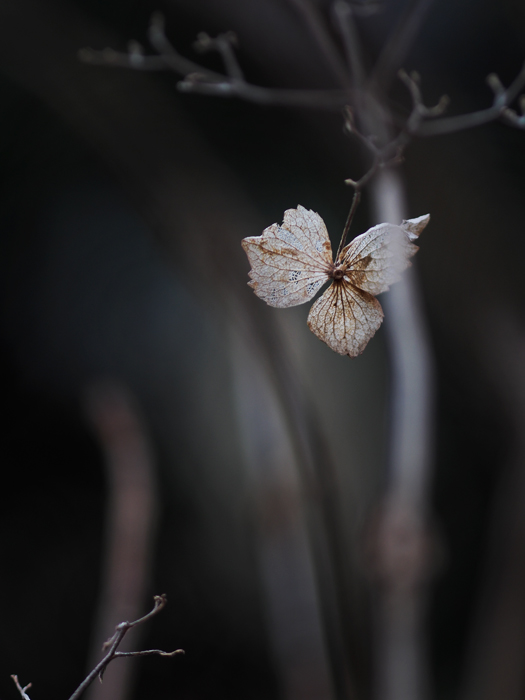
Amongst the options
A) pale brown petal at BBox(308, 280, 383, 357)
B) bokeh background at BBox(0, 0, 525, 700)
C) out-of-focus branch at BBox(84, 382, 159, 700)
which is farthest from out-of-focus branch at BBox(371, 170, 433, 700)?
pale brown petal at BBox(308, 280, 383, 357)

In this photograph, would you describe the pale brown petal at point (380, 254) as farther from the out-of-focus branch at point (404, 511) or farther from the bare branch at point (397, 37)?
the out-of-focus branch at point (404, 511)

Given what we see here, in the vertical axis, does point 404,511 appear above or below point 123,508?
below

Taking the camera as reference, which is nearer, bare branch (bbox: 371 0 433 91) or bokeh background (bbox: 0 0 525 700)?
bare branch (bbox: 371 0 433 91)

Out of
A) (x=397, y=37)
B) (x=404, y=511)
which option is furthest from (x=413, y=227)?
(x=404, y=511)

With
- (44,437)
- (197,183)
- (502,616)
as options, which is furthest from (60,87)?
(502,616)

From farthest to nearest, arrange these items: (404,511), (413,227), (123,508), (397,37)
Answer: (123,508) < (404,511) < (397,37) < (413,227)

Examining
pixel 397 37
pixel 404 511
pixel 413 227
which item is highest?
pixel 397 37

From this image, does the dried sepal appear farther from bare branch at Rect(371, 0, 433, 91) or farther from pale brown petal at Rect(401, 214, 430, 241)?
bare branch at Rect(371, 0, 433, 91)

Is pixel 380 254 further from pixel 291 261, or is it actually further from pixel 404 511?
pixel 404 511
